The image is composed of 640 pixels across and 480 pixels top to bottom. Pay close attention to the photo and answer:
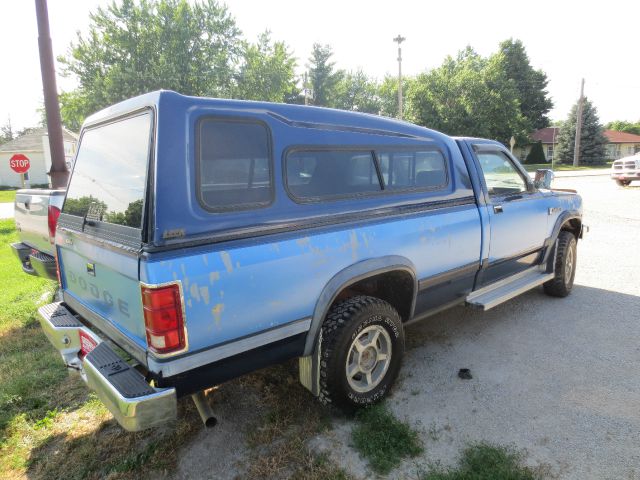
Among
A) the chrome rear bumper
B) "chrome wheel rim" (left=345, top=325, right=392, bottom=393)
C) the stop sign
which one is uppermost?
the stop sign

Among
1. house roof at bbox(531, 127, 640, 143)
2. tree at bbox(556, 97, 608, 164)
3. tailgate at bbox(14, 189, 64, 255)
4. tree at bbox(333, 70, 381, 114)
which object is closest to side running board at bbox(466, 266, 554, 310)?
tailgate at bbox(14, 189, 64, 255)

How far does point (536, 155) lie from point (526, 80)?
8593mm

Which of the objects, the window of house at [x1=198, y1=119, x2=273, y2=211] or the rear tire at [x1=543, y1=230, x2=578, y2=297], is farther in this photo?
the rear tire at [x1=543, y1=230, x2=578, y2=297]

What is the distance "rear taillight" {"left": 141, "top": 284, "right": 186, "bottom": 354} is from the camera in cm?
192

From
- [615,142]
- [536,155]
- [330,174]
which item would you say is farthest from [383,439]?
[615,142]

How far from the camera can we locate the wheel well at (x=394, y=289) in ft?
10.0

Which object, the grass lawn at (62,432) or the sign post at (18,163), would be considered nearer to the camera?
the grass lawn at (62,432)

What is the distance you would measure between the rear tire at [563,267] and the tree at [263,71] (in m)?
32.4

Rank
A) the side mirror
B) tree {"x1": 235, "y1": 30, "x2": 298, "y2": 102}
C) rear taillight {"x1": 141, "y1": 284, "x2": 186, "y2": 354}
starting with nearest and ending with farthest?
rear taillight {"x1": 141, "y1": 284, "x2": 186, "y2": 354}
the side mirror
tree {"x1": 235, "y1": 30, "x2": 298, "y2": 102}

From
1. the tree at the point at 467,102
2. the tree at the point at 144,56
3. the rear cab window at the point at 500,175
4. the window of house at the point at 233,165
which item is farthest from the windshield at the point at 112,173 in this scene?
the tree at the point at 467,102

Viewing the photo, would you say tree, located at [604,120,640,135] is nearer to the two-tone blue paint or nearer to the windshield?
the two-tone blue paint

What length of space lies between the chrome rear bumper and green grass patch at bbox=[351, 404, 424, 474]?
3.92 feet

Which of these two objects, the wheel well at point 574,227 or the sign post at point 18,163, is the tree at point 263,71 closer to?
the sign post at point 18,163

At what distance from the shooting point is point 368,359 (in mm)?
2945
